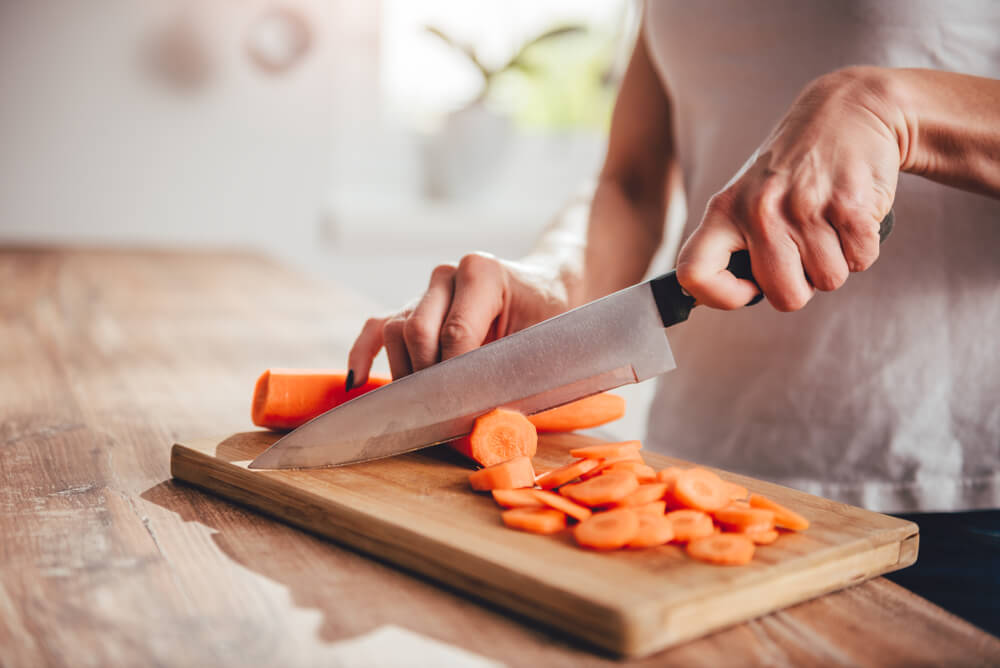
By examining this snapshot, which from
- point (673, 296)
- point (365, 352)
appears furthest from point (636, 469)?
point (365, 352)

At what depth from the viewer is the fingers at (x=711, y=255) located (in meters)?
0.92

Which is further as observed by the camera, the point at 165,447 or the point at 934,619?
the point at 165,447

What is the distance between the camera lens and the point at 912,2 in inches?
45.2

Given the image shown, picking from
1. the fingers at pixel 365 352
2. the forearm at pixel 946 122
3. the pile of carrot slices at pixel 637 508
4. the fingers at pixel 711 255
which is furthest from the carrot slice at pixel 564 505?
the forearm at pixel 946 122

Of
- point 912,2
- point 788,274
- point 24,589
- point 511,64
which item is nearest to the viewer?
point 24,589

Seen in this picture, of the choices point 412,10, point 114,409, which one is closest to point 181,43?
point 412,10

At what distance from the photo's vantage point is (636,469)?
3.01 feet

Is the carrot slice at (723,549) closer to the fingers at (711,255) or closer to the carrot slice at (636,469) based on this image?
the carrot slice at (636,469)

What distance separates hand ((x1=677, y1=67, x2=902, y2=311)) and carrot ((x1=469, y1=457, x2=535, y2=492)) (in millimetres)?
254

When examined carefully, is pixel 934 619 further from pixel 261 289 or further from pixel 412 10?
pixel 412 10

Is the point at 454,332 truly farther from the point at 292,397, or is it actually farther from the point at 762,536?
the point at 762,536

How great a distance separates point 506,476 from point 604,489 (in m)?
0.11

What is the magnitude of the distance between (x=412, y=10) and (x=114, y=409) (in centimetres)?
372

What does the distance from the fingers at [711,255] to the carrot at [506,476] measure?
0.83 ft
